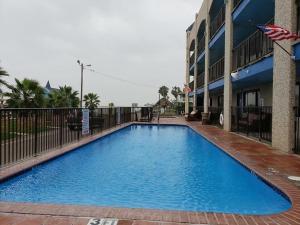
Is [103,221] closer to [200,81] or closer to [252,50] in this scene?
[252,50]

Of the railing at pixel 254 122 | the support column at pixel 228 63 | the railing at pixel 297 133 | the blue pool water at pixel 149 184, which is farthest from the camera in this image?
the support column at pixel 228 63

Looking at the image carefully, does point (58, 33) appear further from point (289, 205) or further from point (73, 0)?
point (289, 205)

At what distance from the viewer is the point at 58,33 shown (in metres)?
27.2

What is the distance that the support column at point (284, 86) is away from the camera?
9992 mm

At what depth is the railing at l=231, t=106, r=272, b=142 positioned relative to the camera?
1479 centimetres

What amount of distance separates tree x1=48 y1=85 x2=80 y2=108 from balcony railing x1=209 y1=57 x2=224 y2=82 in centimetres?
1573

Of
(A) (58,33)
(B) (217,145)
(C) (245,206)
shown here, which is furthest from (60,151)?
(A) (58,33)

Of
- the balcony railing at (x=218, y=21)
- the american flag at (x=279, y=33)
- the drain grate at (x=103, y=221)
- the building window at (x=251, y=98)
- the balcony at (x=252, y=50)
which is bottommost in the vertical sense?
the drain grate at (x=103, y=221)

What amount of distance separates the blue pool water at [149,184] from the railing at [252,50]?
4.81 metres

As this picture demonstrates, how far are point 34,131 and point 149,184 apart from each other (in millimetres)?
3737

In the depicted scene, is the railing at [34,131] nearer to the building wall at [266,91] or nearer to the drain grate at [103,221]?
the drain grate at [103,221]

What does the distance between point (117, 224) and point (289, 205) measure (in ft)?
9.68

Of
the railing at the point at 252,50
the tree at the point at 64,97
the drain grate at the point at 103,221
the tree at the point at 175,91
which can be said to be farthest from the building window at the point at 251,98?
the tree at the point at 175,91

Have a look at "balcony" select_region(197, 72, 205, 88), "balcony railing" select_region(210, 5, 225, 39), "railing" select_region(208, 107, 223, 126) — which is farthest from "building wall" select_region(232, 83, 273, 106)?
"balcony" select_region(197, 72, 205, 88)
